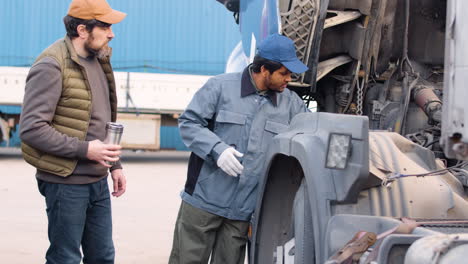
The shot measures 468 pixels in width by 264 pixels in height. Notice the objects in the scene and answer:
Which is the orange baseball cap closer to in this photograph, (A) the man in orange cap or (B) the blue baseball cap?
(A) the man in orange cap

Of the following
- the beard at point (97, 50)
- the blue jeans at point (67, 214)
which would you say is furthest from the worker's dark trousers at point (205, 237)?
the beard at point (97, 50)

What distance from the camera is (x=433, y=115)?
13.0ft

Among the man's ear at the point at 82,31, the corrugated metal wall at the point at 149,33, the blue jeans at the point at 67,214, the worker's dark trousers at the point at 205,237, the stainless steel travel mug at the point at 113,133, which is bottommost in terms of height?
the corrugated metal wall at the point at 149,33

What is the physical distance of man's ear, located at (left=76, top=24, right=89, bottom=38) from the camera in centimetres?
351

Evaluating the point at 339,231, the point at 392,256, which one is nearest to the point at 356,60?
the point at 339,231

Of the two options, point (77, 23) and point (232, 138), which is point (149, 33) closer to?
point (232, 138)

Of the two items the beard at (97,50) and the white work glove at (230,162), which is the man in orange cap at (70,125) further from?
the white work glove at (230,162)

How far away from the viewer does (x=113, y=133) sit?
3473 millimetres

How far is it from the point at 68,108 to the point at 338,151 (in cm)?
148

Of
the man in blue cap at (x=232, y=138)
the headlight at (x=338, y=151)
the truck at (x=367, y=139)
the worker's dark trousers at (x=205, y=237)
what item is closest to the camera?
the truck at (x=367, y=139)

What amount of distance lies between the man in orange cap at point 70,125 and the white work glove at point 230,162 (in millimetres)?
514

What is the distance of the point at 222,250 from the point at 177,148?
1412cm

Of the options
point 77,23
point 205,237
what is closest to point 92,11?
point 77,23

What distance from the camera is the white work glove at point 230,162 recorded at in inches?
143
